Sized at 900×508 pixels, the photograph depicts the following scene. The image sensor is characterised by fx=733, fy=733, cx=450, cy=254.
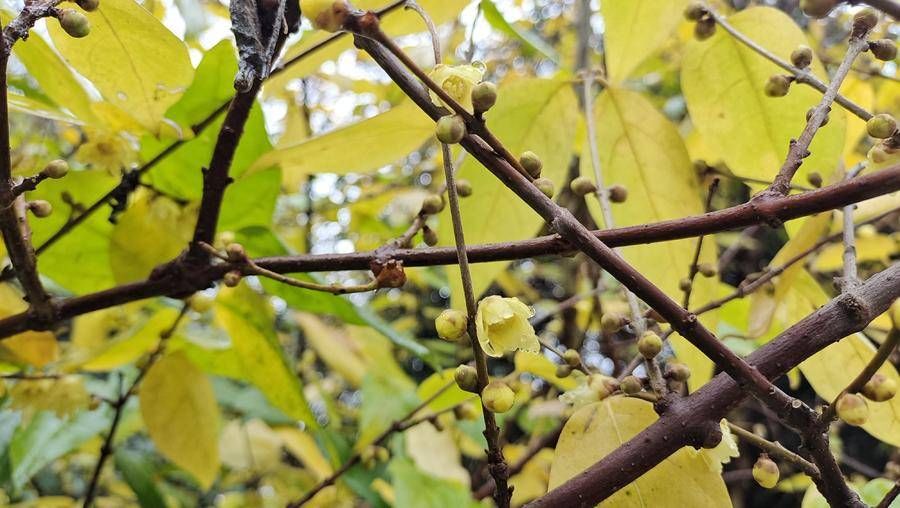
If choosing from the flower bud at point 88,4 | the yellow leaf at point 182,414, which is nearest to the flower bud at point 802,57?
the flower bud at point 88,4

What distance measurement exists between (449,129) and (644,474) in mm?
218

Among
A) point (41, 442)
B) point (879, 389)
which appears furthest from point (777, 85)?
point (41, 442)

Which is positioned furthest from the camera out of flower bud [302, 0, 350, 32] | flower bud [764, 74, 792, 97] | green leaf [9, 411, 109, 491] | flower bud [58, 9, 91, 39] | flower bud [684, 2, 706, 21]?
green leaf [9, 411, 109, 491]

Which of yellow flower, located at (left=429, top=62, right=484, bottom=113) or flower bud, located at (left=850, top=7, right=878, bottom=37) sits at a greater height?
flower bud, located at (left=850, top=7, right=878, bottom=37)

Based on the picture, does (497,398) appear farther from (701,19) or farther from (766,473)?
(701,19)

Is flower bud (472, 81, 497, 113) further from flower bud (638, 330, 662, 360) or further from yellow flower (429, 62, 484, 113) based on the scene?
flower bud (638, 330, 662, 360)

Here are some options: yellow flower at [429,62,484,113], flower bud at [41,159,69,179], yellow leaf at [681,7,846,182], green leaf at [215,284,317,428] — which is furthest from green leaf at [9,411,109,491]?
yellow leaf at [681,7,846,182]

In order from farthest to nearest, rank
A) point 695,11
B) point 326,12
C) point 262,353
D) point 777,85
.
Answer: point 262,353, point 695,11, point 777,85, point 326,12

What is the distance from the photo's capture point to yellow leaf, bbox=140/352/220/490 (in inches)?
31.4

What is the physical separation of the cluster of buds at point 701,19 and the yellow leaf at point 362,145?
0.24 meters

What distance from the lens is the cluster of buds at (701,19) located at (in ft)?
2.00

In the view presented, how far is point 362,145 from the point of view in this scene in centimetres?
56

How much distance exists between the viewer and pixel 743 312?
88 centimetres

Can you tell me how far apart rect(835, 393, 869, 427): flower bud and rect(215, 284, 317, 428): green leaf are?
48 cm
